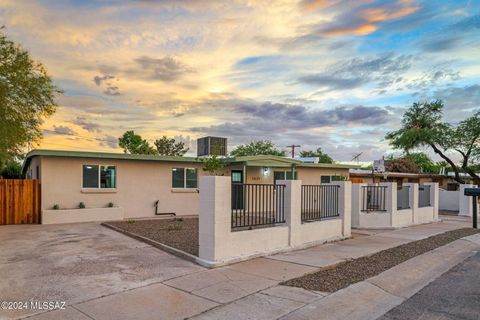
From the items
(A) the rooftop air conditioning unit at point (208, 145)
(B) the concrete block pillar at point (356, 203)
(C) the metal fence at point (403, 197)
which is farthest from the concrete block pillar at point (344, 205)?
(A) the rooftop air conditioning unit at point (208, 145)

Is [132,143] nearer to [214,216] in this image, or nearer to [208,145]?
[208,145]

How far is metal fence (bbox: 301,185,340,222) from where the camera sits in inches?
409

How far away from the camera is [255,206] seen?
8.91 metres

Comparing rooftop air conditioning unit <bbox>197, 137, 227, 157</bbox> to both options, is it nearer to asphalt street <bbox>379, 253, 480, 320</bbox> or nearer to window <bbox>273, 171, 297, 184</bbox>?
window <bbox>273, 171, 297, 184</bbox>

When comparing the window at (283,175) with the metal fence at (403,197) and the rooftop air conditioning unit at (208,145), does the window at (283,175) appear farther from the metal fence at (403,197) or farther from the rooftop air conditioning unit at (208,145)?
the metal fence at (403,197)

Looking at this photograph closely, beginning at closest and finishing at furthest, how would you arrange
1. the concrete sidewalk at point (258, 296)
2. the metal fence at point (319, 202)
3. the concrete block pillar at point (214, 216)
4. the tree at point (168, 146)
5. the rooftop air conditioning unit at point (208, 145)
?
1. the concrete sidewalk at point (258, 296)
2. the concrete block pillar at point (214, 216)
3. the metal fence at point (319, 202)
4. the rooftop air conditioning unit at point (208, 145)
5. the tree at point (168, 146)

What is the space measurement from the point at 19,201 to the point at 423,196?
17825 millimetres

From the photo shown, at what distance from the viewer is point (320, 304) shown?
5332 millimetres

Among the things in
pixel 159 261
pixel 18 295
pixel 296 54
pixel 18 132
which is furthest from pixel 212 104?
pixel 18 295

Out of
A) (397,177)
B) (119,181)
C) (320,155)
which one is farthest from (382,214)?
(320,155)

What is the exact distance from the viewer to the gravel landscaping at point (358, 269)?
6.29 m

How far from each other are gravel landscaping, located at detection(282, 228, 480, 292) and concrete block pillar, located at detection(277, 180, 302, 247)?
1651 mm

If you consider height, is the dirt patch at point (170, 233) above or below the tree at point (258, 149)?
below

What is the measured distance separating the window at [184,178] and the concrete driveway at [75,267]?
6.78 metres
